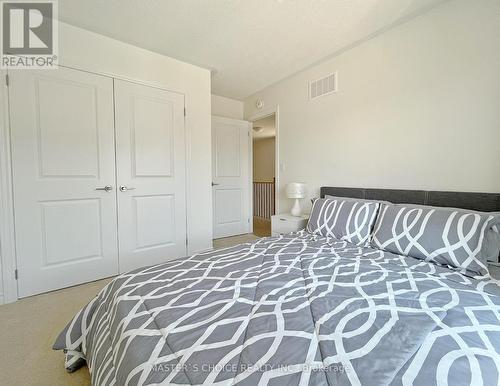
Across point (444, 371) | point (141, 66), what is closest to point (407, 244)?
point (444, 371)

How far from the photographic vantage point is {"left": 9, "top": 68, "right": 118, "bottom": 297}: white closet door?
78.4 inches

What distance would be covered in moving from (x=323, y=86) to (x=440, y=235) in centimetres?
207

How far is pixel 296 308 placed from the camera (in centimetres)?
90

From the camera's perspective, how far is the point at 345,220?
1.92 m

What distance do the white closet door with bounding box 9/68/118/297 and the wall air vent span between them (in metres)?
2.29

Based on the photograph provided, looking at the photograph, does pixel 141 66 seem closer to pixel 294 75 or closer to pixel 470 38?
pixel 294 75

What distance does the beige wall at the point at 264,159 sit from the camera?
7301 mm

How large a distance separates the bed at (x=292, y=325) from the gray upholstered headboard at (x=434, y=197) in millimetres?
629

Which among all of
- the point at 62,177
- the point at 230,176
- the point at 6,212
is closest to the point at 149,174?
the point at 62,177

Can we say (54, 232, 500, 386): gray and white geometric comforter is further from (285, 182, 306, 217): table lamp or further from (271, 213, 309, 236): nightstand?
(285, 182, 306, 217): table lamp

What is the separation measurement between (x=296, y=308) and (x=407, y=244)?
1069 mm

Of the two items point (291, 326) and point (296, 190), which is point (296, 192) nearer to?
point (296, 190)

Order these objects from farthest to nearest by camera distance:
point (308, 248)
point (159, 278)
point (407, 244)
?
point (308, 248) → point (407, 244) → point (159, 278)

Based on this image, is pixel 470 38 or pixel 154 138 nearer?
pixel 470 38
